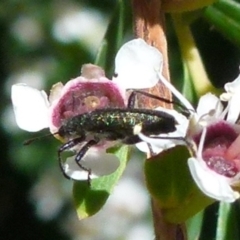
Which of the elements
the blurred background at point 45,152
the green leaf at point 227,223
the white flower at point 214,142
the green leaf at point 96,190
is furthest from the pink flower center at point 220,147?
the blurred background at point 45,152

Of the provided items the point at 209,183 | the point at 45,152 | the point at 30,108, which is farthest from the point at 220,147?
the point at 45,152

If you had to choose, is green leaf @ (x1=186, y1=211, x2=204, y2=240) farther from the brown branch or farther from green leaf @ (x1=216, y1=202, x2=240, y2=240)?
the brown branch

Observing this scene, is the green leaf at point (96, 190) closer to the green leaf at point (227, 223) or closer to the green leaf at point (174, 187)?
the green leaf at point (174, 187)

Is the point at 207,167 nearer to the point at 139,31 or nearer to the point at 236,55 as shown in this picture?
the point at 139,31

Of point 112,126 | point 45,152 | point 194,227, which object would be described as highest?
point 112,126

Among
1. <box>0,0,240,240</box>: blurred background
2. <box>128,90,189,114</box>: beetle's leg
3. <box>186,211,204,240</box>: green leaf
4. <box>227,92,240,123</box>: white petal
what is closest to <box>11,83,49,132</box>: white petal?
<box>128,90,189,114</box>: beetle's leg

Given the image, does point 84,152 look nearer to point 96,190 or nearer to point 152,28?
point 96,190

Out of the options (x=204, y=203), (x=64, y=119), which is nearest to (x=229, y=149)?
(x=204, y=203)
